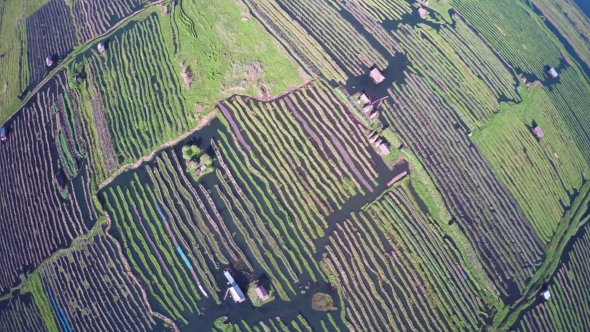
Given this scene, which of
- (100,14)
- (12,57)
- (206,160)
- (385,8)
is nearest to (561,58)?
(385,8)

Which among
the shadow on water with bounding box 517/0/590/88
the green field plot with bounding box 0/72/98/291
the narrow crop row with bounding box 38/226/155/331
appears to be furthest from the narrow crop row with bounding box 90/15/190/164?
the shadow on water with bounding box 517/0/590/88

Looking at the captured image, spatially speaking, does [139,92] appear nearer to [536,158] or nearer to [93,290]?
[93,290]

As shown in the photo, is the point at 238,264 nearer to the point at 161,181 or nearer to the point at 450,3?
the point at 161,181

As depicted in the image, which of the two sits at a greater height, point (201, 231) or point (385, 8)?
point (385, 8)

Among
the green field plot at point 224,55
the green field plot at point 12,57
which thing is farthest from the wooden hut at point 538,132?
the green field plot at point 12,57

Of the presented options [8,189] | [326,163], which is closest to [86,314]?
[8,189]

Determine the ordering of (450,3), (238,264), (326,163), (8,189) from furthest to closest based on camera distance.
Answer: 1. (450,3)
2. (8,189)
3. (326,163)
4. (238,264)
